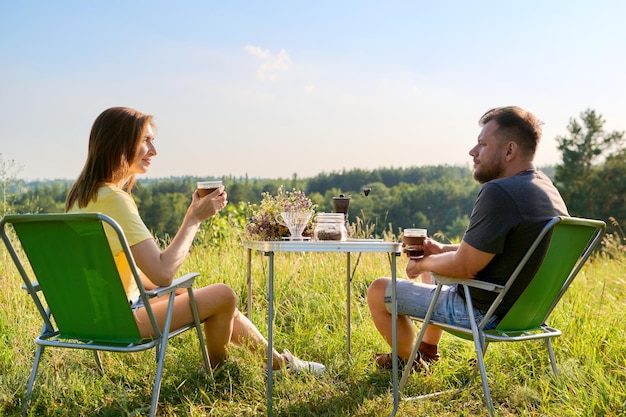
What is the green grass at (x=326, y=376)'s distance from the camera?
3059 mm

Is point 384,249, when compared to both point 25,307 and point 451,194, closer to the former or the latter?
point 25,307

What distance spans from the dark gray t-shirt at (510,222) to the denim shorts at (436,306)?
0.19m

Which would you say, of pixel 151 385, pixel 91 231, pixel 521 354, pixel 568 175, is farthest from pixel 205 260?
pixel 568 175

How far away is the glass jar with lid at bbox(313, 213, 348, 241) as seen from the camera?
10.3ft

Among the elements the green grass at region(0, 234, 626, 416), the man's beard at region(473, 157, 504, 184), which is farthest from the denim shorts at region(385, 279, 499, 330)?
the man's beard at region(473, 157, 504, 184)

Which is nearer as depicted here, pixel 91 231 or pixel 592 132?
pixel 91 231

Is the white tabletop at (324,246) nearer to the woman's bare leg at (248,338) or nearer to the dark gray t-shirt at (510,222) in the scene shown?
the dark gray t-shirt at (510,222)

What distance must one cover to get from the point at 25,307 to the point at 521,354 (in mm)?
3747

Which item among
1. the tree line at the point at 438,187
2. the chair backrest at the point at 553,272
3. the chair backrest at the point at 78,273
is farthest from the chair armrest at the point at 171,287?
the tree line at the point at 438,187

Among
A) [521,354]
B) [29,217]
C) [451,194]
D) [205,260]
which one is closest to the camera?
[29,217]

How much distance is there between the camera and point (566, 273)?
2.90m

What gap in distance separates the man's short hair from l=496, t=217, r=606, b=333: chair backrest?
1.51 ft

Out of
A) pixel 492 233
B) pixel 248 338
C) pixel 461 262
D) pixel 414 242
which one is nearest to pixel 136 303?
pixel 248 338

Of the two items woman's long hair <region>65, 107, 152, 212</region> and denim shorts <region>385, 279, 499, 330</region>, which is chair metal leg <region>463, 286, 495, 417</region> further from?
woman's long hair <region>65, 107, 152, 212</region>
